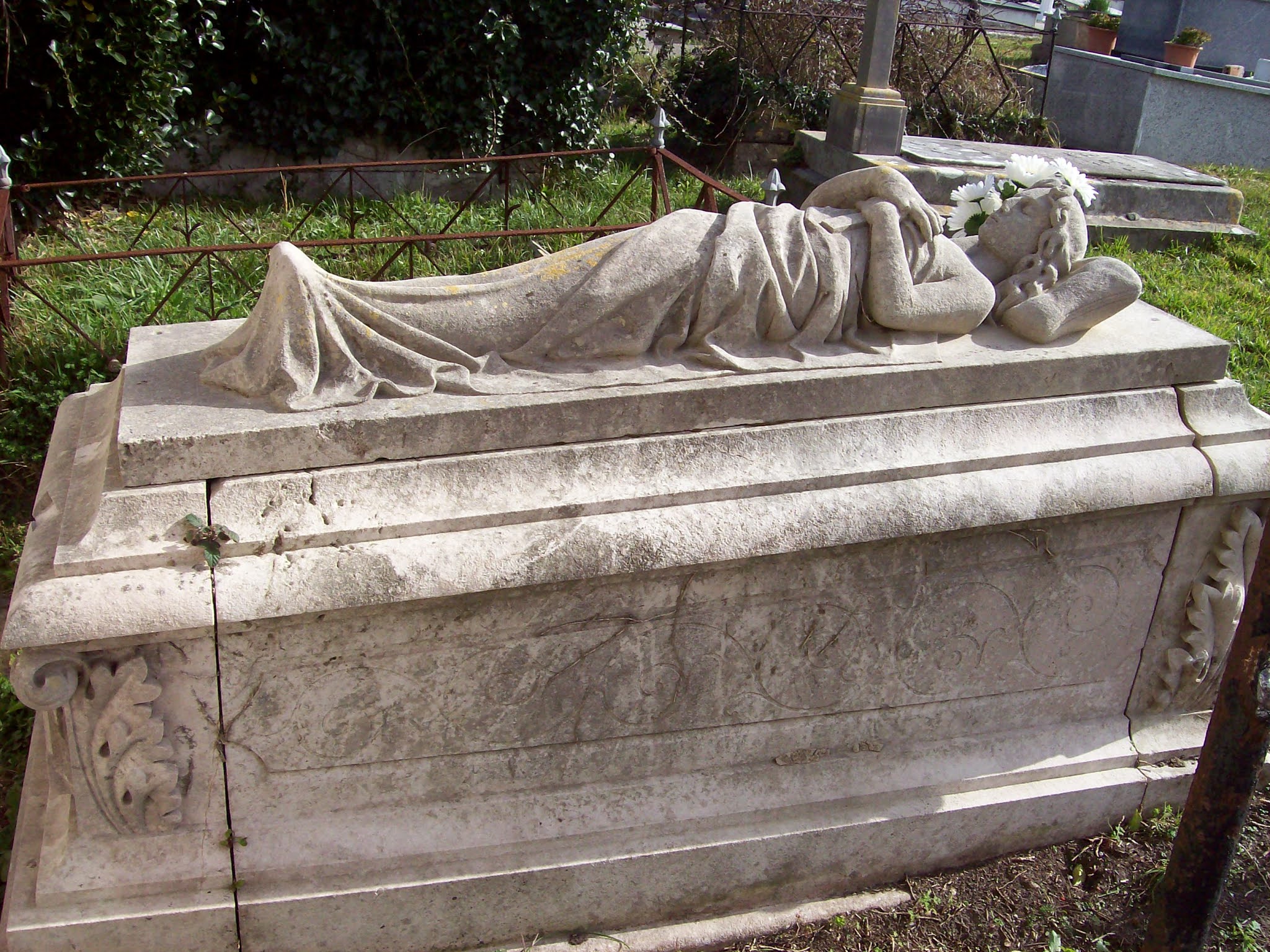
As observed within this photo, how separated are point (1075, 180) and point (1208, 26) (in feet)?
33.7

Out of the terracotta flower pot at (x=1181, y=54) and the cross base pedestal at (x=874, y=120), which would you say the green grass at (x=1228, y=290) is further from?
the terracotta flower pot at (x=1181, y=54)

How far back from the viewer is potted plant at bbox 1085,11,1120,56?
32.9 ft

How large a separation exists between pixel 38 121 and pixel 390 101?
2056 mm

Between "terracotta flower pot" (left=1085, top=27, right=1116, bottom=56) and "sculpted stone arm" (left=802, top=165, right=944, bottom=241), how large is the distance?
28.1 ft

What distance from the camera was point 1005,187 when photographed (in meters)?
3.14

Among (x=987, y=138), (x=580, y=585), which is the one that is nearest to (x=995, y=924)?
(x=580, y=585)

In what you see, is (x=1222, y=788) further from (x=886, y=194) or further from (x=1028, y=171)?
(x=1028, y=171)

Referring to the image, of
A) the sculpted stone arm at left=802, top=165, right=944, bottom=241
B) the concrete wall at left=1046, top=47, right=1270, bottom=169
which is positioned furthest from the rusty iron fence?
the concrete wall at left=1046, top=47, right=1270, bottom=169

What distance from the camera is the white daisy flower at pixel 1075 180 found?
2992 millimetres

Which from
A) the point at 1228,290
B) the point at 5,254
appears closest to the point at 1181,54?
the point at 1228,290

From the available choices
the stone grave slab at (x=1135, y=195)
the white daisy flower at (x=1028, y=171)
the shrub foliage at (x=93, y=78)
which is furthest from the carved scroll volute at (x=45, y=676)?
the stone grave slab at (x=1135, y=195)

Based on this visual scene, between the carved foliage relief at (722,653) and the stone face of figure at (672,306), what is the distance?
0.53 metres

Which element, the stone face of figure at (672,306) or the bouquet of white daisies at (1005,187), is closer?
the stone face of figure at (672,306)

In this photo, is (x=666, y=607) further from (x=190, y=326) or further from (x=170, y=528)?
(x=190, y=326)
